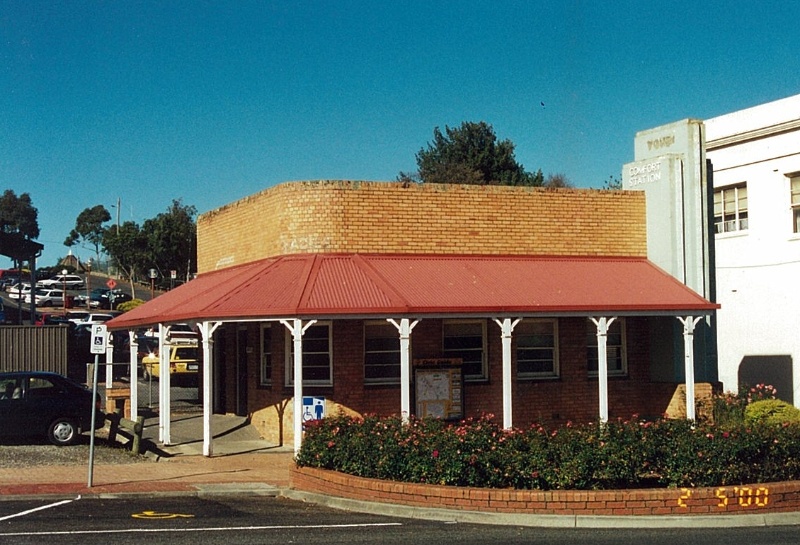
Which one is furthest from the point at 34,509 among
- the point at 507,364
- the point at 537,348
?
the point at 537,348

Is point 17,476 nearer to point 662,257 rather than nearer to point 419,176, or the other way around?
point 662,257

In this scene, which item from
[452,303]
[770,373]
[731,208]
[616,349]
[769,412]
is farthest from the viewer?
[731,208]

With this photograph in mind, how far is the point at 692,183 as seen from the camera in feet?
73.5

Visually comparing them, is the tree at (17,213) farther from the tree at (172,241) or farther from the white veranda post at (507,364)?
the white veranda post at (507,364)

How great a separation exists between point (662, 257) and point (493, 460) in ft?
34.1

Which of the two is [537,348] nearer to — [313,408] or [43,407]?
[313,408]

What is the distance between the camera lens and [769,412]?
21.5 meters

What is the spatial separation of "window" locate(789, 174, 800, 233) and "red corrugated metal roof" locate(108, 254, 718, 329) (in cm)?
510

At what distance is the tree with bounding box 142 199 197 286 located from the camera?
6956cm

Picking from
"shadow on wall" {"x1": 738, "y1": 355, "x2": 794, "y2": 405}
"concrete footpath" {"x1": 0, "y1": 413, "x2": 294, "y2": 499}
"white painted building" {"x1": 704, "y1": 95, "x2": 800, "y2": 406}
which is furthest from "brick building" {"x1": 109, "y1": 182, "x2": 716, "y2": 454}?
"shadow on wall" {"x1": 738, "y1": 355, "x2": 794, "y2": 405}

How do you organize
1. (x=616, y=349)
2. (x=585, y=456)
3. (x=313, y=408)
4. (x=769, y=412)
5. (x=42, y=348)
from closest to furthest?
(x=585, y=456)
(x=313, y=408)
(x=769, y=412)
(x=616, y=349)
(x=42, y=348)

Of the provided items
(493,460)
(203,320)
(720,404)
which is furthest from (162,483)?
(720,404)

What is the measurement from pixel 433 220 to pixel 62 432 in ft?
28.3

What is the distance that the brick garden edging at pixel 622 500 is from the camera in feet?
42.3
